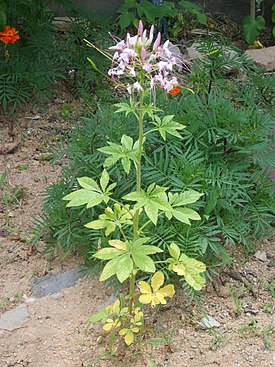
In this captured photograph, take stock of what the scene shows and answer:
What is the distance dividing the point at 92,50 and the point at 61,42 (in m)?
0.26

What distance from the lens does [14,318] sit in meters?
2.61

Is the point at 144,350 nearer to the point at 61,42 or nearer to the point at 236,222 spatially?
the point at 236,222

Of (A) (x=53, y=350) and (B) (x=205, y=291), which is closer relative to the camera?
(A) (x=53, y=350)

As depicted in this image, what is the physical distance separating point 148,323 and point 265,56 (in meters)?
2.81

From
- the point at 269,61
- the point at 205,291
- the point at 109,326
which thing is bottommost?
the point at 269,61

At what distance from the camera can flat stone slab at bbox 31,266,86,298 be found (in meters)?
2.74

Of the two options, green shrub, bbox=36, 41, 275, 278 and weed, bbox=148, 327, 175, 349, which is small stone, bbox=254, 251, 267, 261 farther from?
weed, bbox=148, 327, 175, 349

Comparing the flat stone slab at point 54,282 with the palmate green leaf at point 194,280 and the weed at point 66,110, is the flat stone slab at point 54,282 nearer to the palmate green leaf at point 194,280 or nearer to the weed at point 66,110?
the palmate green leaf at point 194,280

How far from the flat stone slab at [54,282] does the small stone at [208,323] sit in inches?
21.7

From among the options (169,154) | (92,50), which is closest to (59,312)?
(169,154)

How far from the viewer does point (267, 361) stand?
2359 millimetres

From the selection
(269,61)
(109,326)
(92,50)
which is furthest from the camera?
(269,61)

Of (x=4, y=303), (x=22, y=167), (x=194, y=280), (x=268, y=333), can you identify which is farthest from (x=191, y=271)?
(x=22, y=167)

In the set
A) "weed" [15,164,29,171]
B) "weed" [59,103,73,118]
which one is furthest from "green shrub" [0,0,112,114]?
"weed" [15,164,29,171]
